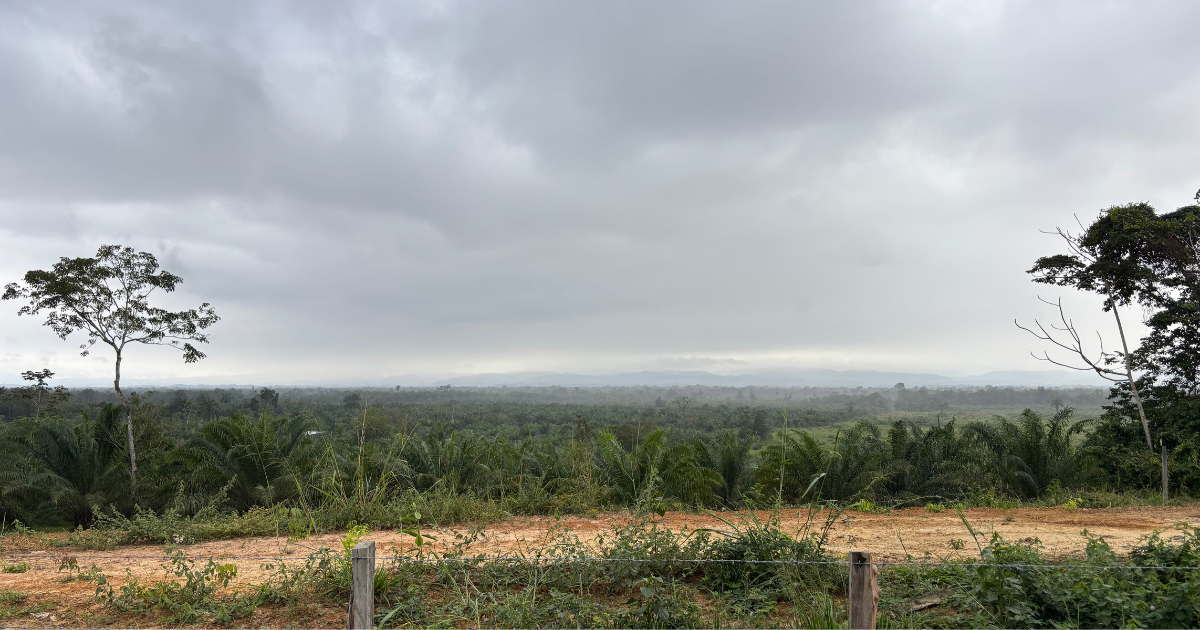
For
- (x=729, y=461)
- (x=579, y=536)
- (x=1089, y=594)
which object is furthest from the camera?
(x=729, y=461)

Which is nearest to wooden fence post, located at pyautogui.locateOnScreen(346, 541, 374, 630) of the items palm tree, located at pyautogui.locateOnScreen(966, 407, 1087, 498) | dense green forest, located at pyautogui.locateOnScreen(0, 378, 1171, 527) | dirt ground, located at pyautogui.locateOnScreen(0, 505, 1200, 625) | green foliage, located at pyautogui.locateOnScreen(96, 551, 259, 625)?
dirt ground, located at pyautogui.locateOnScreen(0, 505, 1200, 625)

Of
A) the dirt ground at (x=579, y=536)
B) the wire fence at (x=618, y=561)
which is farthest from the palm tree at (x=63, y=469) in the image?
the wire fence at (x=618, y=561)

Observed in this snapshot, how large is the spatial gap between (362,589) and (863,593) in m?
2.66

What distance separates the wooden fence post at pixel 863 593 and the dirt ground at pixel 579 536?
2.27 meters

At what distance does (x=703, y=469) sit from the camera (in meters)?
12.5

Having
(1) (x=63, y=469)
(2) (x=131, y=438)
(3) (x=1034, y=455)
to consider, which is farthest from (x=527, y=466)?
(3) (x=1034, y=455)

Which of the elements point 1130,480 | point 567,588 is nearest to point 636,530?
point 567,588

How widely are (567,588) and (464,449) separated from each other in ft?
27.7

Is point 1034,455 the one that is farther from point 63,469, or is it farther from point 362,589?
point 63,469

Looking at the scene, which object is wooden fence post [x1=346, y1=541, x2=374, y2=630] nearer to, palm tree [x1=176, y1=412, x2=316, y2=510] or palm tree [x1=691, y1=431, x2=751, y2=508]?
palm tree [x1=176, y1=412, x2=316, y2=510]

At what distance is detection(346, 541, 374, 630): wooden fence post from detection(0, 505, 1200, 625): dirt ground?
1325 mm

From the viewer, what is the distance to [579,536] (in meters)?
Answer: 7.18

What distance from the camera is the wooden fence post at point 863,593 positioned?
10.1ft

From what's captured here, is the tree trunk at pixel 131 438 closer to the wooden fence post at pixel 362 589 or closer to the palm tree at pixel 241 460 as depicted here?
the palm tree at pixel 241 460
